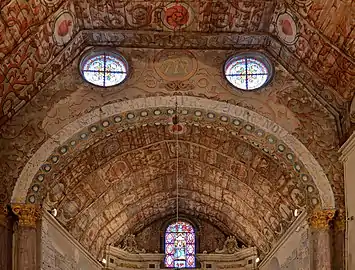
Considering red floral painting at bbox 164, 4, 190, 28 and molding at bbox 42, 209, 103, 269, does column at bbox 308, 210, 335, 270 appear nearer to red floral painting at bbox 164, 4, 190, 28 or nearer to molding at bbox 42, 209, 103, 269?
red floral painting at bbox 164, 4, 190, 28

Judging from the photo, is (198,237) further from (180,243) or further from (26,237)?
(26,237)

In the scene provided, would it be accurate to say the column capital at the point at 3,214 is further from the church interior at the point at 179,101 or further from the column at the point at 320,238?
the column at the point at 320,238

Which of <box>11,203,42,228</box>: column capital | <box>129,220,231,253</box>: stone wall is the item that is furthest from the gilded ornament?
<box>129,220,231,253</box>: stone wall

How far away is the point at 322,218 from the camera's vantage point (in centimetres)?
1927

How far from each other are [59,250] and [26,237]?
2.90 meters

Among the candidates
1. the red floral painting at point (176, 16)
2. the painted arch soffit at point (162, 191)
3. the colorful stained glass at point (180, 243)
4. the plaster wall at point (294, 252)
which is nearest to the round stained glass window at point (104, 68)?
the red floral painting at point (176, 16)

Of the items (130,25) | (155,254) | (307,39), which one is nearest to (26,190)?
(130,25)

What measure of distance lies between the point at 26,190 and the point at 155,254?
1090cm

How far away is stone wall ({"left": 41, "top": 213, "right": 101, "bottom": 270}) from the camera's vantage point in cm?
2058

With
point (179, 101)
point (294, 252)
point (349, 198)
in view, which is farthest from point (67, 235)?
point (349, 198)

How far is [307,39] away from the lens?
1867cm

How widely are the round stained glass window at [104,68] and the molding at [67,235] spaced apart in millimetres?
3508

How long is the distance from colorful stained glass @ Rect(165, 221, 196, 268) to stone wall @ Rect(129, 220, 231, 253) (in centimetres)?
26

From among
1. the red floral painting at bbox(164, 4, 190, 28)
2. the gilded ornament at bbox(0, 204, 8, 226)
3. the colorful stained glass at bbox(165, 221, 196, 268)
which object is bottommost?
the gilded ornament at bbox(0, 204, 8, 226)
